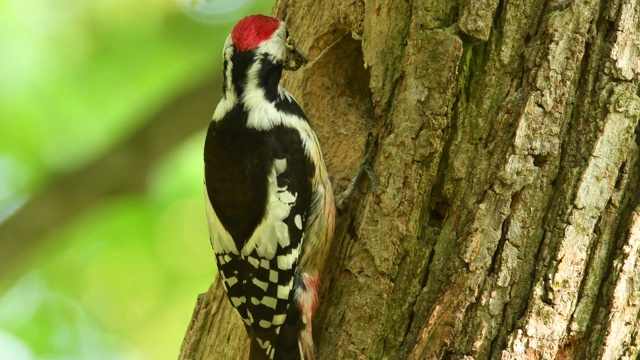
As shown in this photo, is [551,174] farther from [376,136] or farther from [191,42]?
[191,42]

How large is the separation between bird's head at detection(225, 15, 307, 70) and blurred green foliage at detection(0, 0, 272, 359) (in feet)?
8.77

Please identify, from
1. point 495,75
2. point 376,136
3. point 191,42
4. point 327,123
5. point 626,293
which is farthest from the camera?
point 191,42

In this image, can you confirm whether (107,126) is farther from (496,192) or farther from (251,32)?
(496,192)

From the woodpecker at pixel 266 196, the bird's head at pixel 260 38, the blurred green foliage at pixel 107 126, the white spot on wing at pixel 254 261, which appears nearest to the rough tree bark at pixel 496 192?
the woodpecker at pixel 266 196

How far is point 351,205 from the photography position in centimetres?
319

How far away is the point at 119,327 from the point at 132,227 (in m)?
0.94

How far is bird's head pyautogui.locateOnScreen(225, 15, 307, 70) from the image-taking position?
3176mm

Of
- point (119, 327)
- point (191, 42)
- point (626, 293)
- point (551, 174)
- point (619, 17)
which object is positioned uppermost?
point (191, 42)

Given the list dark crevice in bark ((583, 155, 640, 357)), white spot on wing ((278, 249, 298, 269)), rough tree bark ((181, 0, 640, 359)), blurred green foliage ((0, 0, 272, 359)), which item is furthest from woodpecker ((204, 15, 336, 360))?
blurred green foliage ((0, 0, 272, 359))

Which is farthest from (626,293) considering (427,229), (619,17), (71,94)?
(71,94)

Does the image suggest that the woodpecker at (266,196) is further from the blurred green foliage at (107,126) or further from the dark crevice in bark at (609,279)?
the blurred green foliage at (107,126)

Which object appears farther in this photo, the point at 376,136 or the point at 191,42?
the point at 191,42

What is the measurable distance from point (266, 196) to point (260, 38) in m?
0.65

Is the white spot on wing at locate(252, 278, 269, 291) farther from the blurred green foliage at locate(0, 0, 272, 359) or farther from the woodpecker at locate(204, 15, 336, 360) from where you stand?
the blurred green foliage at locate(0, 0, 272, 359)
